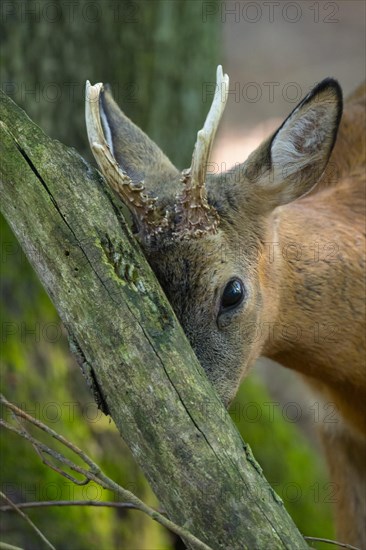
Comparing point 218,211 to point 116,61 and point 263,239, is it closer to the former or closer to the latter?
point 263,239

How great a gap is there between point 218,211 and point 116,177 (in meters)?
0.60

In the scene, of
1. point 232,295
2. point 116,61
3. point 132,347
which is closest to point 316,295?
point 232,295

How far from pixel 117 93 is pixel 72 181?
2726 mm

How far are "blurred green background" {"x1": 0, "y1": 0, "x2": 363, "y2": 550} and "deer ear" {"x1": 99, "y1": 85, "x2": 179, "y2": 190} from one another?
1.22 m

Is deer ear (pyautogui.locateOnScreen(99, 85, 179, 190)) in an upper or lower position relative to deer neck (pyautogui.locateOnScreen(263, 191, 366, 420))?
upper

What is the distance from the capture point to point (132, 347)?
10.3 ft

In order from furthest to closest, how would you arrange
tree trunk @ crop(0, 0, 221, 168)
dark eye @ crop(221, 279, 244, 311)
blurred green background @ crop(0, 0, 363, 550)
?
tree trunk @ crop(0, 0, 221, 168)
blurred green background @ crop(0, 0, 363, 550)
dark eye @ crop(221, 279, 244, 311)

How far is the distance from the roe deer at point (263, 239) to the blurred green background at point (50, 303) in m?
1.28

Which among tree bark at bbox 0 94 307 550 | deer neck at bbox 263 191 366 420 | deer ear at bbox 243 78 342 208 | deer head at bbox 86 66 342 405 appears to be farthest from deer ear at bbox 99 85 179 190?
tree bark at bbox 0 94 307 550

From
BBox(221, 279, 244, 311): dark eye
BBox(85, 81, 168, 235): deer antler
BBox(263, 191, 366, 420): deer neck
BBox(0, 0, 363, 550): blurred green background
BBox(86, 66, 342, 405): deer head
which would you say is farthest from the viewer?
BBox(0, 0, 363, 550): blurred green background

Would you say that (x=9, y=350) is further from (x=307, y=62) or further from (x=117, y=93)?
(x=307, y=62)

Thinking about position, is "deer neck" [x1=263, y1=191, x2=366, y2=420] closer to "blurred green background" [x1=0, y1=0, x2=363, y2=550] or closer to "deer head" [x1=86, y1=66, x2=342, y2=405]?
"deer head" [x1=86, y1=66, x2=342, y2=405]

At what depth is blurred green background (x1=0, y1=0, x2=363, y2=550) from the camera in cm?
517

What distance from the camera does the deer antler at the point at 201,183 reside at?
3602 millimetres
